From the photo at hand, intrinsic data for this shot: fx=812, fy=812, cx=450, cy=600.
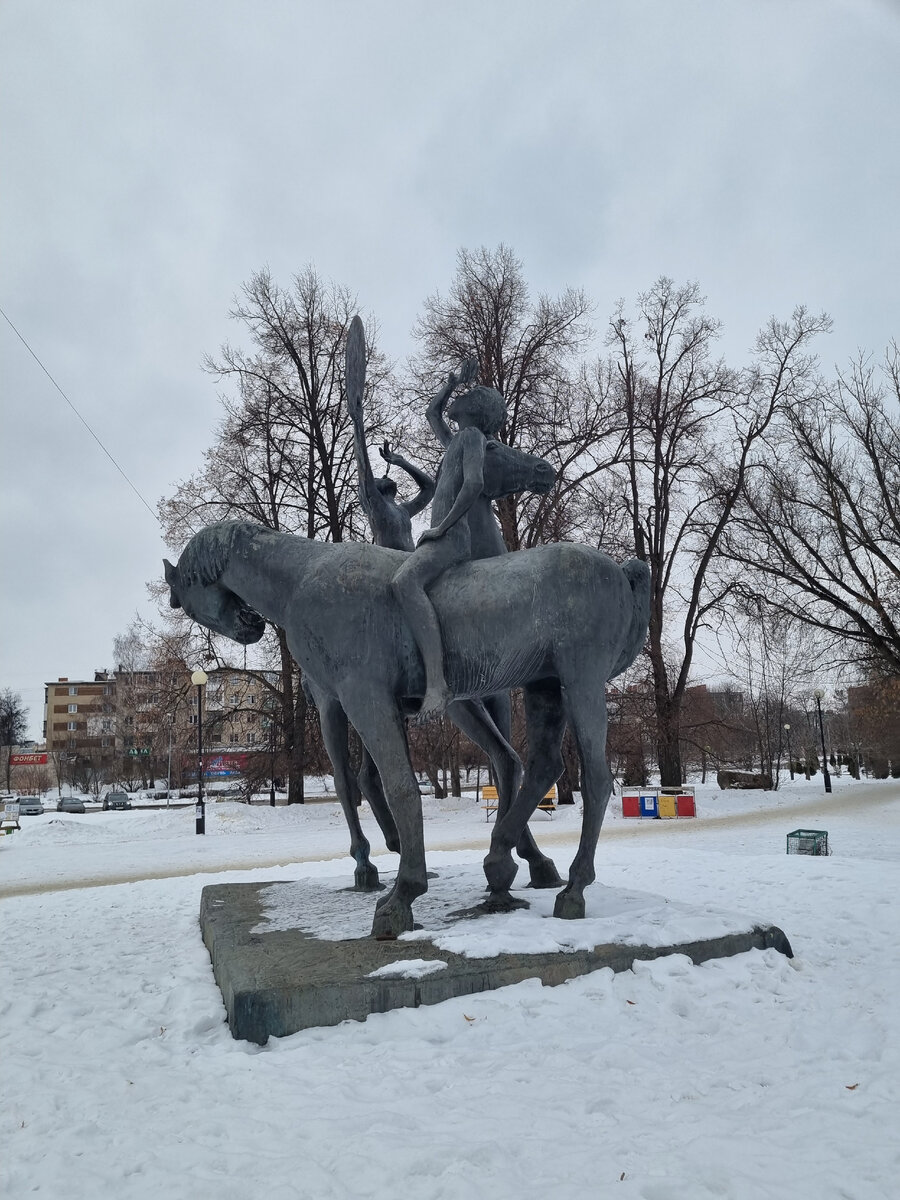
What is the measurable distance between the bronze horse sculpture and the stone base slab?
1.87 ft

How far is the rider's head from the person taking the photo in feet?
18.5

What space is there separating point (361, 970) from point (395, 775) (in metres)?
1.18

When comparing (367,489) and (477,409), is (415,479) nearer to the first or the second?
(367,489)

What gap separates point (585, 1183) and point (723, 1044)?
4.40 feet

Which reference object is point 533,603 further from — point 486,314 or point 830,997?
point 486,314

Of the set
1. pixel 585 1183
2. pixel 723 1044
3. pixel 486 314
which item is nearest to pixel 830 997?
pixel 723 1044

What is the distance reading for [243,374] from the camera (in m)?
22.6

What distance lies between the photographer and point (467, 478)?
5.23 m

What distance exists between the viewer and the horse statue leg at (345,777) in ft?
18.9

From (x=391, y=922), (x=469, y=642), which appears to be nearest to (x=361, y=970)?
(x=391, y=922)

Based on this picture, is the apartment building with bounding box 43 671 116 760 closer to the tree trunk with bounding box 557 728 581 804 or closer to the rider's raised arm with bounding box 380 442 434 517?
the tree trunk with bounding box 557 728 581 804

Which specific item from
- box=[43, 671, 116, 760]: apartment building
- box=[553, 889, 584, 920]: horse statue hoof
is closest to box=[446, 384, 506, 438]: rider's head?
box=[553, 889, 584, 920]: horse statue hoof

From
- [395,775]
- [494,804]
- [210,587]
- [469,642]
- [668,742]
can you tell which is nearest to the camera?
[395,775]

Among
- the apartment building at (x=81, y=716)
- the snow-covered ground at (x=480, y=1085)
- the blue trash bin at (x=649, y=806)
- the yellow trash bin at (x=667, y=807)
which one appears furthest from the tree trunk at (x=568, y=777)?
the apartment building at (x=81, y=716)
